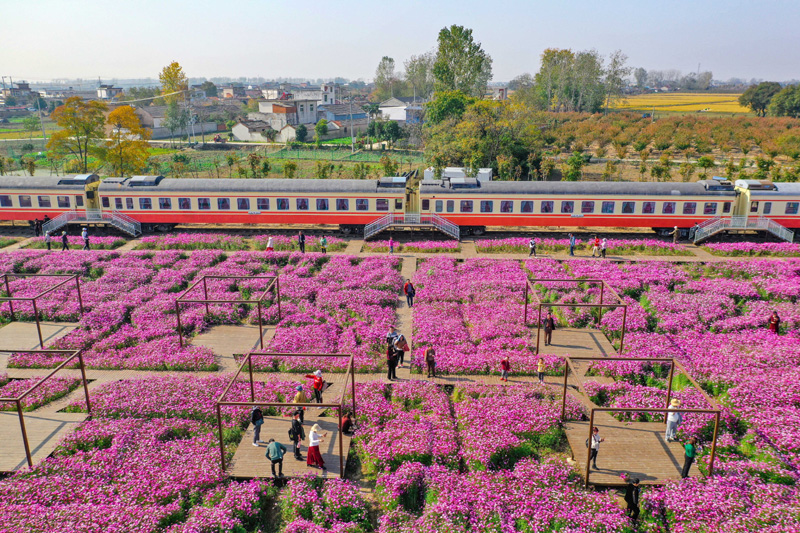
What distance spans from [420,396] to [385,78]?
7424 inches

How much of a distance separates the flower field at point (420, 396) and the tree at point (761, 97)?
92965 millimetres

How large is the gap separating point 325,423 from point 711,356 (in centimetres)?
1504

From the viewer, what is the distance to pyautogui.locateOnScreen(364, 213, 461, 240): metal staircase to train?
39250 mm

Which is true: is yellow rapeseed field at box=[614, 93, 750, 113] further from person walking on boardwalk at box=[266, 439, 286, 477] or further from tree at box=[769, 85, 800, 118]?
person walking on boardwalk at box=[266, 439, 286, 477]

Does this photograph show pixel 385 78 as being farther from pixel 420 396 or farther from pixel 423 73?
pixel 420 396

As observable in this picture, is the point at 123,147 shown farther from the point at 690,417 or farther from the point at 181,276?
the point at 690,417

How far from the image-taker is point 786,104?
94.2m

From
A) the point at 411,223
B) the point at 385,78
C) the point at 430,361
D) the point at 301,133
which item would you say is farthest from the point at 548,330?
the point at 385,78

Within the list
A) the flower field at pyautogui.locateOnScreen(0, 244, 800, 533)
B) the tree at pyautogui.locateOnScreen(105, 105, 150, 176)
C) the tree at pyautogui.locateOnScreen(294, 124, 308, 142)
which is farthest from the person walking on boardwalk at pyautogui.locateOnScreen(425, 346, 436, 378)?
the tree at pyautogui.locateOnScreen(294, 124, 308, 142)

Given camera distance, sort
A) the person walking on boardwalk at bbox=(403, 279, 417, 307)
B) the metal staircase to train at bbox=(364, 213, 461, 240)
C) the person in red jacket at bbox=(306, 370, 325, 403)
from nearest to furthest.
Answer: the person in red jacket at bbox=(306, 370, 325, 403) → the person walking on boardwalk at bbox=(403, 279, 417, 307) → the metal staircase to train at bbox=(364, 213, 461, 240)

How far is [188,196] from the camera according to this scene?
4069 centimetres

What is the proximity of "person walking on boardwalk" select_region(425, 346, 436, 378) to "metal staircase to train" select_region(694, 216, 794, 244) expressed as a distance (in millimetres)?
25907

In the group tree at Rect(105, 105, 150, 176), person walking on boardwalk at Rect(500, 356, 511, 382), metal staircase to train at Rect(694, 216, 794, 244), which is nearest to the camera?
person walking on boardwalk at Rect(500, 356, 511, 382)

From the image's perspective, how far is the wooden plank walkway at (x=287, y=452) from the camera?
15.5m
